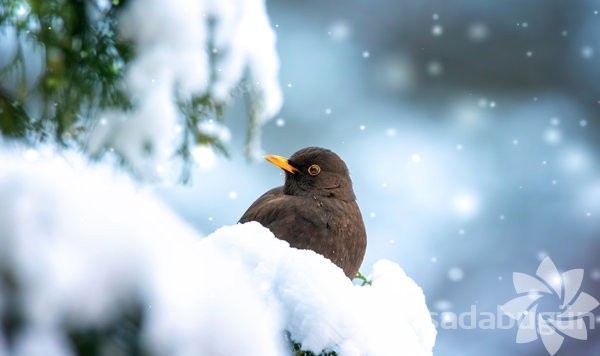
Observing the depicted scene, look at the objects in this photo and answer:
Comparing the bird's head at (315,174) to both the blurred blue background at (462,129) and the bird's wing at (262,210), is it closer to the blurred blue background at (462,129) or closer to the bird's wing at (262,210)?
the bird's wing at (262,210)

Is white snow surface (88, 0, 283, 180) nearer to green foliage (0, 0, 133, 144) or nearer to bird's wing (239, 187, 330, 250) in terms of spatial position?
green foliage (0, 0, 133, 144)

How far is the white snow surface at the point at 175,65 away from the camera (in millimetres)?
1451

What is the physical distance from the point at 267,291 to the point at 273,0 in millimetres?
4009

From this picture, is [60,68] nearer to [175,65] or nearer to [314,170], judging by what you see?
[175,65]

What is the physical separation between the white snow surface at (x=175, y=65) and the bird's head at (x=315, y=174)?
35 centimetres

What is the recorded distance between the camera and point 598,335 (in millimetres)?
4836

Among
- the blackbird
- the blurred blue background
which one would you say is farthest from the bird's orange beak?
the blurred blue background

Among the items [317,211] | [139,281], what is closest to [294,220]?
[317,211]

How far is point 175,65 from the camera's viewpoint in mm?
1466

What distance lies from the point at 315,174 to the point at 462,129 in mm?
3254

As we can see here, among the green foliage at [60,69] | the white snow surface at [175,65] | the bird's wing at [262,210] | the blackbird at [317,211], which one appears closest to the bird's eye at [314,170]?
the blackbird at [317,211]

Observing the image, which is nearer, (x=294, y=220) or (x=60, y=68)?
(x=60, y=68)

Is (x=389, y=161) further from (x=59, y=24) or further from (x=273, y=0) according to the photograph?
→ (x=59, y=24)

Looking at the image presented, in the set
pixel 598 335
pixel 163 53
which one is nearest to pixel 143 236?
pixel 163 53
